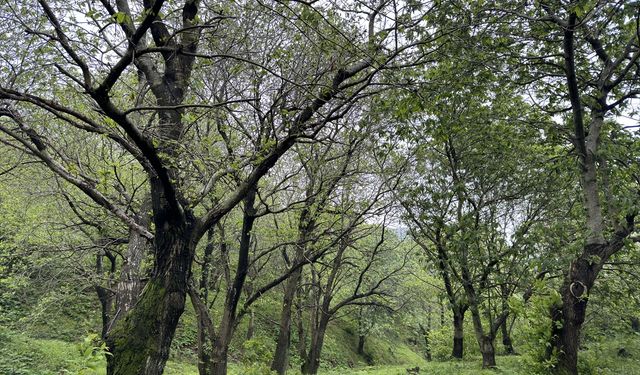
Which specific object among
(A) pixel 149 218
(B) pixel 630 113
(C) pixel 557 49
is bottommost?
(A) pixel 149 218

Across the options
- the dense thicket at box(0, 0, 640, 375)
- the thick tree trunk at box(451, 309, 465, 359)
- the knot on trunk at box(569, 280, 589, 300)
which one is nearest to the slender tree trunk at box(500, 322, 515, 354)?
the thick tree trunk at box(451, 309, 465, 359)

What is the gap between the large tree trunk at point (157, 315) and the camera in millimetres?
4520

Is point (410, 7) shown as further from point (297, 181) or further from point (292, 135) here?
point (297, 181)

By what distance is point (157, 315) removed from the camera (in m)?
4.73

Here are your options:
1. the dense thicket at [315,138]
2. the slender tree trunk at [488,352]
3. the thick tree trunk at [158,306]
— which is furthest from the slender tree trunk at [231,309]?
the slender tree trunk at [488,352]

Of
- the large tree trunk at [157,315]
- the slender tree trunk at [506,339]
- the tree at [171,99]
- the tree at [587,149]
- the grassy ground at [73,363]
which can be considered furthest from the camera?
the slender tree trunk at [506,339]

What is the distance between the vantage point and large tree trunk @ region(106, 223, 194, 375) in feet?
14.8

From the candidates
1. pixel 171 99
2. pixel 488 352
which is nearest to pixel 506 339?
pixel 488 352

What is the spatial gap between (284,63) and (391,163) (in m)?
Answer: 5.57

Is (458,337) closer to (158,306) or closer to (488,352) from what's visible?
(488,352)

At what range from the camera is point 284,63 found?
634 centimetres

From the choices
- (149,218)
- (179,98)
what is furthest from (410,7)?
(149,218)

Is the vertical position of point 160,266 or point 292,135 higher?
point 292,135

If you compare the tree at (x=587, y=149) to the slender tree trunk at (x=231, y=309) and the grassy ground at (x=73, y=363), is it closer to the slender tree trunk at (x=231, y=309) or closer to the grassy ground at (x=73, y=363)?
the grassy ground at (x=73, y=363)
